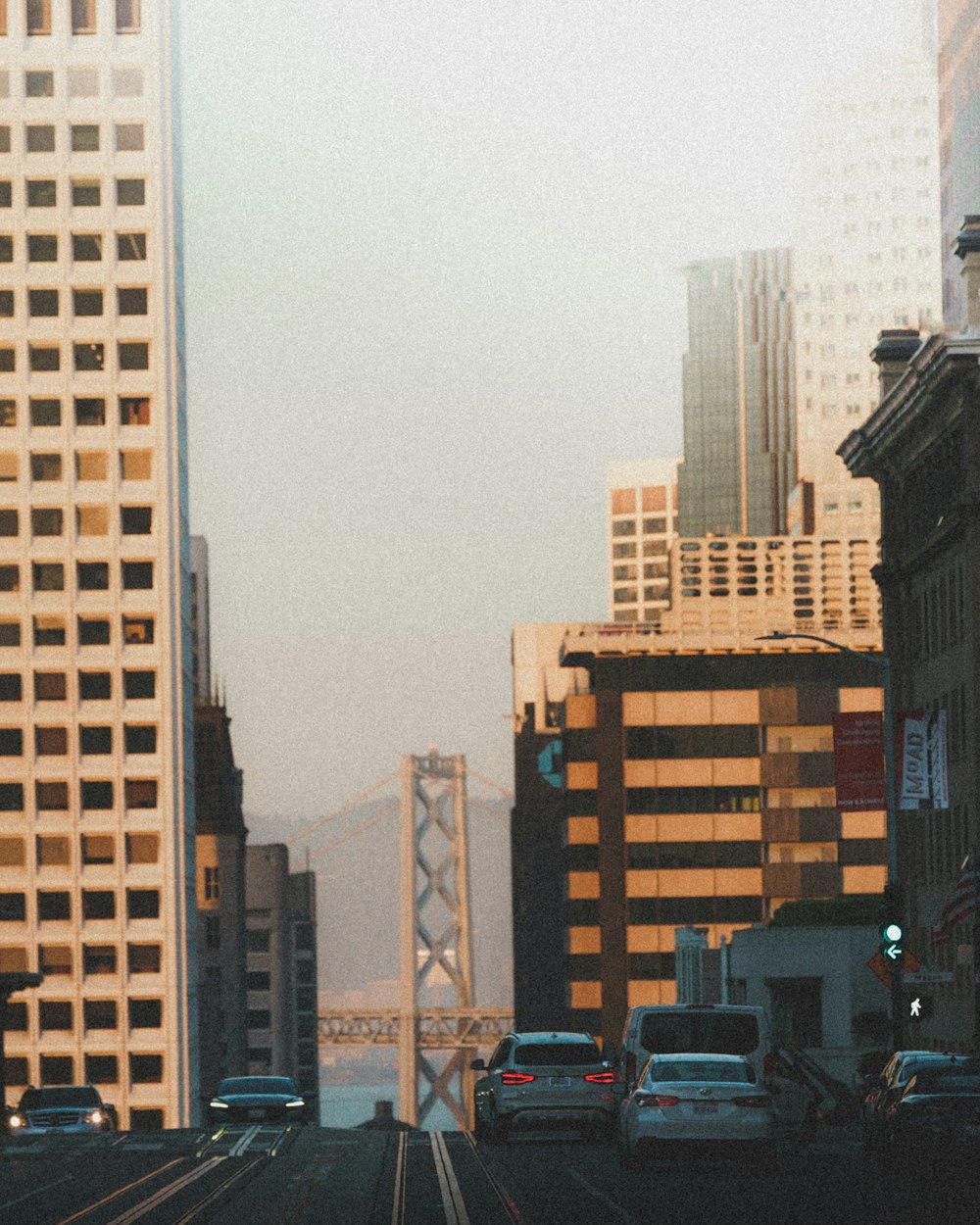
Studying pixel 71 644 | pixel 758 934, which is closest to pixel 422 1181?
pixel 758 934

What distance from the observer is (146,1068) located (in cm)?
14912

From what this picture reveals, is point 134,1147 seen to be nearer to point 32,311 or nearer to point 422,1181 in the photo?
point 422,1181

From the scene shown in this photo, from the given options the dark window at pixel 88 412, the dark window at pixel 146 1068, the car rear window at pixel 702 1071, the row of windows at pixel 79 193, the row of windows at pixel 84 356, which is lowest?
the dark window at pixel 146 1068

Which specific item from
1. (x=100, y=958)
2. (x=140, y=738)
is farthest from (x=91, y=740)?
(x=100, y=958)

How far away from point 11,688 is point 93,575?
8.40m

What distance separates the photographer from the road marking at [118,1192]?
26.5m

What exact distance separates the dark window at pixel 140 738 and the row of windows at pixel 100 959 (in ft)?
37.9

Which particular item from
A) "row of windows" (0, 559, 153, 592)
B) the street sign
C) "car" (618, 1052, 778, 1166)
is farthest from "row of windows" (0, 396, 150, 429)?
"car" (618, 1052, 778, 1166)

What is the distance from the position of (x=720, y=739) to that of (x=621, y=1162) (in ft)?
439

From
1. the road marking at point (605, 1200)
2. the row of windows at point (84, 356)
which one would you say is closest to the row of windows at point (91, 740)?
the row of windows at point (84, 356)

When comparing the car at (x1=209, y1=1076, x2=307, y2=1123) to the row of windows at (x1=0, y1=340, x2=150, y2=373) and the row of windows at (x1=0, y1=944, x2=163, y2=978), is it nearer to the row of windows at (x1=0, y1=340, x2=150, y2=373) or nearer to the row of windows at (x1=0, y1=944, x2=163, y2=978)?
the row of windows at (x1=0, y1=944, x2=163, y2=978)

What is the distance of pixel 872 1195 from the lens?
28016 mm

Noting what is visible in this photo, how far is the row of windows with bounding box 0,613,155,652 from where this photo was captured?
150750 millimetres

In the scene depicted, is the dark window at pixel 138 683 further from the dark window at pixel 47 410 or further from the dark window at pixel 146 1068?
the dark window at pixel 146 1068
